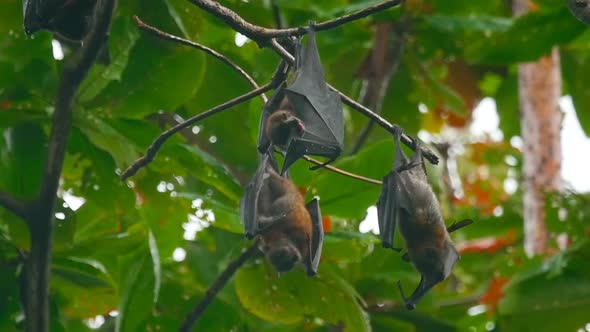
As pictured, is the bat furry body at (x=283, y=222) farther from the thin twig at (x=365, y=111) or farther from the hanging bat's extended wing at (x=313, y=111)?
the thin twig at (x=365, y=111)

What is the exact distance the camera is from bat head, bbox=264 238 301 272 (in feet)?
16.5

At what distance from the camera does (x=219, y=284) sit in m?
5.99

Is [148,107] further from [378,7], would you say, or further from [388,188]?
[378,7]

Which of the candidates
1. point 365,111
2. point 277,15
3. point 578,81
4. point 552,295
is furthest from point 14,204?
point 578,81

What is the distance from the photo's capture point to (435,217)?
15.0ft

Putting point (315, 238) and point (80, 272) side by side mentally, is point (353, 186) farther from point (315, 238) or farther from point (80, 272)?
point (80, 272)

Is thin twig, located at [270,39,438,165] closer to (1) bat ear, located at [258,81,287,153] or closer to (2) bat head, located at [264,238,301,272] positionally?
(1) bat ear, located at [258,81,287,153]

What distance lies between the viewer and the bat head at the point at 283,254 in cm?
502

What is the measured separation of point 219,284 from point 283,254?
1011mm

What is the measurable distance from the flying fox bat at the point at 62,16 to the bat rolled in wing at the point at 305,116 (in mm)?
924

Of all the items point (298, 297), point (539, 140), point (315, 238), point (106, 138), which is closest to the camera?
point (315, 238)

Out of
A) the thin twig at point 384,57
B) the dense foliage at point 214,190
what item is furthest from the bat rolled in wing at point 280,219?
the thin twig at point 384,57

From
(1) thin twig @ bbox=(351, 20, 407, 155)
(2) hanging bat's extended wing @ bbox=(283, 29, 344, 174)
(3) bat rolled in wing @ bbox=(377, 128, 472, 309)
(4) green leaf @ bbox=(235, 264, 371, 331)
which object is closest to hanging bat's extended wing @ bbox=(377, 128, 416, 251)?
(3) bat rolled in wing @ bbox=(377, 128, 472, 309)

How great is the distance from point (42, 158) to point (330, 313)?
1.83 meters
